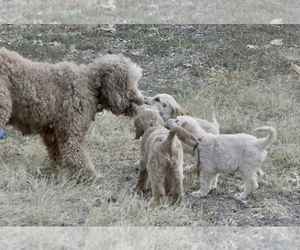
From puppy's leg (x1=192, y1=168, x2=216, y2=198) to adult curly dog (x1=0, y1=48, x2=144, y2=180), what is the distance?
0.57 metres

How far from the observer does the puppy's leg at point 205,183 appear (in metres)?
3.52

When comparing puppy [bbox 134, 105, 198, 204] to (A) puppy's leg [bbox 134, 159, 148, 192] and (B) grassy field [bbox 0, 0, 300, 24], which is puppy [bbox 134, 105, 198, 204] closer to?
(A) puppy's leg [bbox 134, 159, 148, 192]

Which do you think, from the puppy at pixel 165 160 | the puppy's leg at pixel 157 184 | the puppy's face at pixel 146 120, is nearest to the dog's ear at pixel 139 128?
the puppy's face at pixel 146 120

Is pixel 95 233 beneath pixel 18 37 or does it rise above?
beneath

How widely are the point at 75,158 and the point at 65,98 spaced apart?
12.6 inches

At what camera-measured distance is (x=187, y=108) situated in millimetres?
4477

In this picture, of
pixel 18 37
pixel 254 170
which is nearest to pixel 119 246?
pixel 254 170

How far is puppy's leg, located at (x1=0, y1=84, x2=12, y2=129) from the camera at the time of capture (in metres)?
3.50

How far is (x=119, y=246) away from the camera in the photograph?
265cm

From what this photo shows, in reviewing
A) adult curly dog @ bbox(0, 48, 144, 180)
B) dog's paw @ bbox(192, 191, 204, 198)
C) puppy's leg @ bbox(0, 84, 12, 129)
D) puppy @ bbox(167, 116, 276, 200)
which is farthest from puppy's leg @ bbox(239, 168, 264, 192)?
puppy's leg @ bbox(0, 84, 12, 129)

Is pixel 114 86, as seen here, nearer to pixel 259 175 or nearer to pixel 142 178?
pixel 142 178

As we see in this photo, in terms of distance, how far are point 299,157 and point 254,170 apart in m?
0.50

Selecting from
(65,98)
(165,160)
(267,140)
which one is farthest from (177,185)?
(65,98)

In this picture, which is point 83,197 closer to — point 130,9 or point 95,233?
point 95,233
